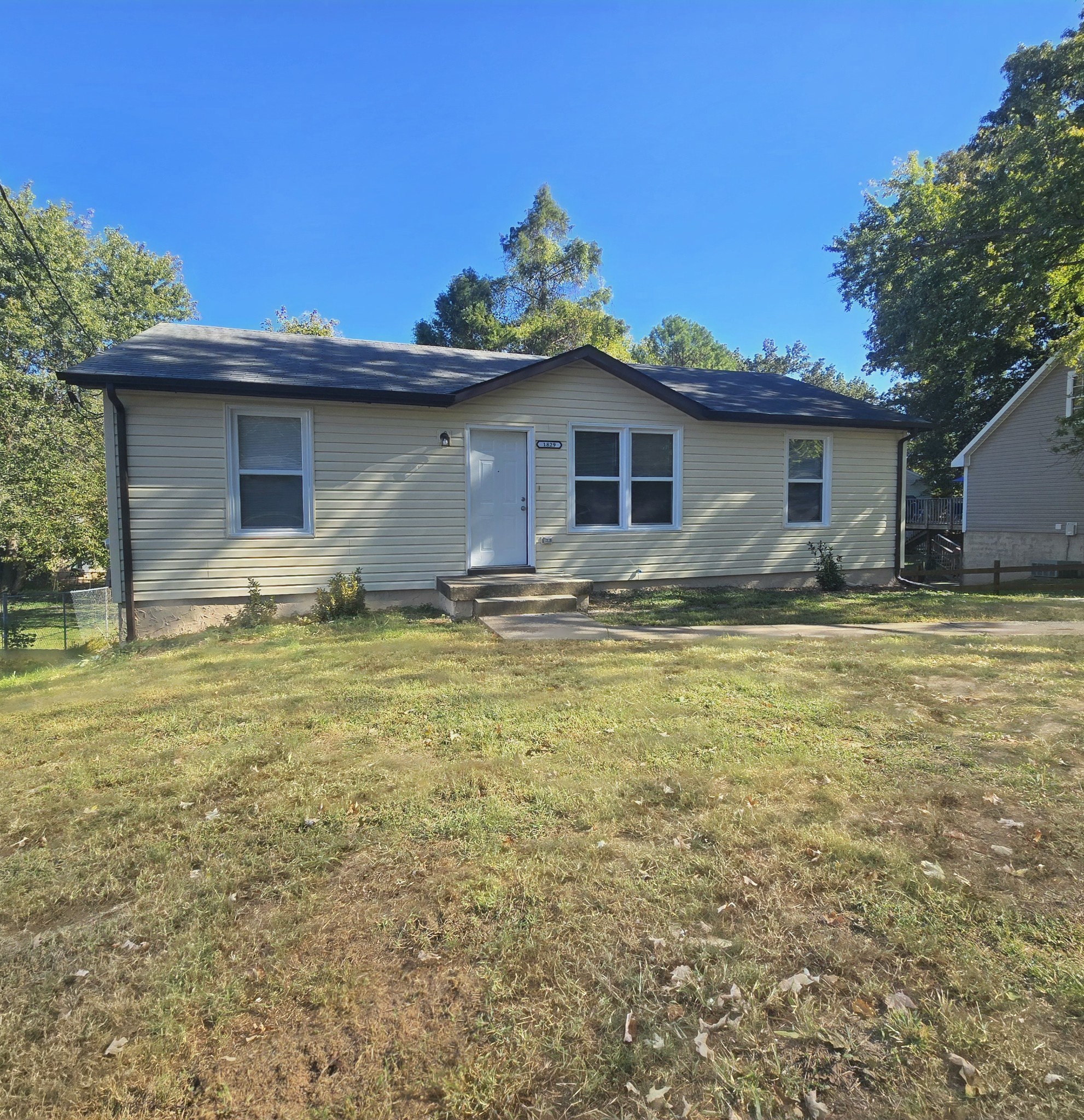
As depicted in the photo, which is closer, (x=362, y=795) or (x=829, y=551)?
(x=362, y=795)

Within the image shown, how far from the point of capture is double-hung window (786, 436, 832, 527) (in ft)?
36.2

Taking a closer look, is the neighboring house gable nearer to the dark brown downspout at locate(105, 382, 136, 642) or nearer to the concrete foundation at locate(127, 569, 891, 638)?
the concrete foundation at locate(127, 569, 891, 638)

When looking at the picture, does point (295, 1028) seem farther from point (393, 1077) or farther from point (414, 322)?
point (414, 322)

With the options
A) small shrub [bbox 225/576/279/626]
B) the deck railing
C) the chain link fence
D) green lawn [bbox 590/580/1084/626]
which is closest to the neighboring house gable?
the deck railing

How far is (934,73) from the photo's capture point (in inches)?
510

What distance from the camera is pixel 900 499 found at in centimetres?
1167

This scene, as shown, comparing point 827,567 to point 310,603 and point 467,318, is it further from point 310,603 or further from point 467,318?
point 467,318

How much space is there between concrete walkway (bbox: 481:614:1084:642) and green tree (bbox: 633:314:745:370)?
184ft

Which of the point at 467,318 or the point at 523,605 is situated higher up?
the point at 467,318

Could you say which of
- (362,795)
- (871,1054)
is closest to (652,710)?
(362,795)

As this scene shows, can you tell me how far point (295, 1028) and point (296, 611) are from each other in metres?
7.15

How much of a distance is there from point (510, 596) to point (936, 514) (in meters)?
26.0

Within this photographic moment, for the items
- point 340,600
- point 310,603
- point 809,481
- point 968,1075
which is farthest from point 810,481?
point 968,1075

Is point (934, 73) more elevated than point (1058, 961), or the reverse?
point (934, 73)
